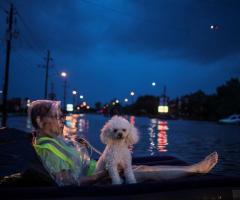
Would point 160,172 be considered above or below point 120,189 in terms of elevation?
above

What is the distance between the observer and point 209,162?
7086 millimetres

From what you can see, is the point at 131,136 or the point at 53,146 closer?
the point at 53,146

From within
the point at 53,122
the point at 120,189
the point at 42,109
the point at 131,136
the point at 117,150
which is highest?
the point at 42,109

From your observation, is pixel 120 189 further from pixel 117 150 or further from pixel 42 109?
pixel 42 109

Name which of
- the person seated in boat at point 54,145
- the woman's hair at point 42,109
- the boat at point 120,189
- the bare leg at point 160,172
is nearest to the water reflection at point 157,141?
the bare leg at point 160,172

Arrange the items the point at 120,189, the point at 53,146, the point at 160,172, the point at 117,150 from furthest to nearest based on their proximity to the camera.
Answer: the point at 160,172
the point at 117,150
the point at 53,146
the point at 120,189

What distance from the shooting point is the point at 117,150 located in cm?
665

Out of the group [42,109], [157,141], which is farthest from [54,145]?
[157,141]

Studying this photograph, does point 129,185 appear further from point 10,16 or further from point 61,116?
point 10,16

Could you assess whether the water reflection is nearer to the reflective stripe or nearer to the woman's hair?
the reflective stripe

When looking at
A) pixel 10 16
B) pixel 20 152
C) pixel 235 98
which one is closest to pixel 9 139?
pixel 20 152

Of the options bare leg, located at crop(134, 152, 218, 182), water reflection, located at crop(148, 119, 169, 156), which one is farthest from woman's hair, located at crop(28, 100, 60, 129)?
water reflection, located at crop(148, 119, 169, 156)

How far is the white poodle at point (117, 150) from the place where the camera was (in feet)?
21.5

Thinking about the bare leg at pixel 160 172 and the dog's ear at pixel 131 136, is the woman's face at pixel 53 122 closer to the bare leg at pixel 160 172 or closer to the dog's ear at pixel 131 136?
the dog's ear at pixel 131 136
